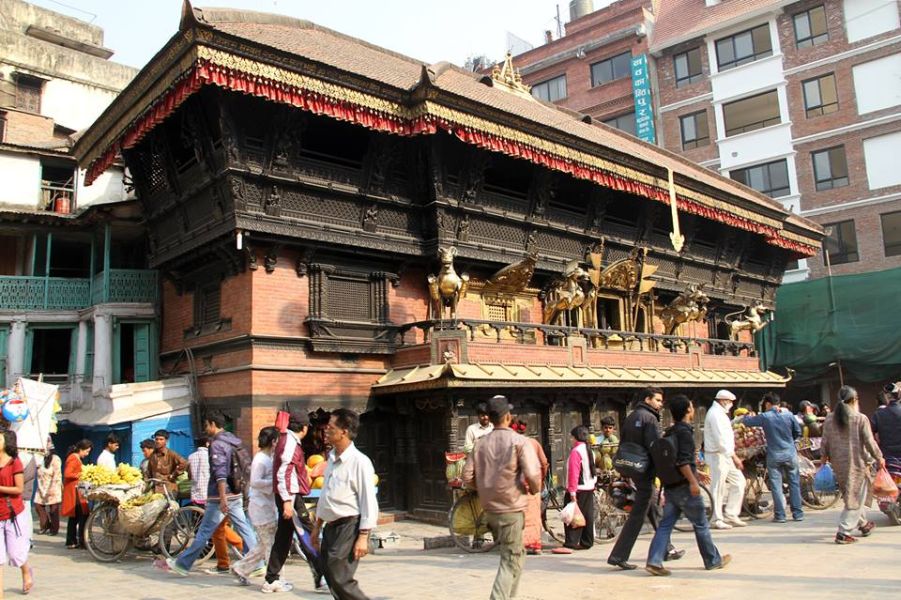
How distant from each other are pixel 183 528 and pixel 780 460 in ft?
30.0

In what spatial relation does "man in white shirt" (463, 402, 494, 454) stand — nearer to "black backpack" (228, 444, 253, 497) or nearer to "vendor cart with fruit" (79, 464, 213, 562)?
"black backpack" (228, 444, 253, 497)

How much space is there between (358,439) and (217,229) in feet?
16.1

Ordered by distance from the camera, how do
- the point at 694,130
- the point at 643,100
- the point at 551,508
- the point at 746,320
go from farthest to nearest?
the point at 643,100, the point at 694,130, the point at 746,320, the point at 551,508

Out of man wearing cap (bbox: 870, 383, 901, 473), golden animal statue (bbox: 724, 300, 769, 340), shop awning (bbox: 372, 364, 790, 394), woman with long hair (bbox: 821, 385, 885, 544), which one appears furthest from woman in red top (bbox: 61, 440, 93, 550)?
golden animal statue (bbox: 724, 300, 769, 340)

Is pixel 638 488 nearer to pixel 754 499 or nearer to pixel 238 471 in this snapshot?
pixel 238 471

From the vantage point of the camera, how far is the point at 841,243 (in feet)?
102

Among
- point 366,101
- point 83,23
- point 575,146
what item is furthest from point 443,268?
point 83,23

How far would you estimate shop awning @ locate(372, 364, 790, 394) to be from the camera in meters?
13.3

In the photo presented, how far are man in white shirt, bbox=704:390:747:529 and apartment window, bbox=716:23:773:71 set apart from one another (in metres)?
27.3

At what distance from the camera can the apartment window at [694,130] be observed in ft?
115

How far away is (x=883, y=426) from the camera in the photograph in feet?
36.2

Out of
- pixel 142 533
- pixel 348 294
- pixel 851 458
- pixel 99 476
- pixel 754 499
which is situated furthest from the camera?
pixel 348 294

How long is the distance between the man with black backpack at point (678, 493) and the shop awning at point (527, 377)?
18.0 feet

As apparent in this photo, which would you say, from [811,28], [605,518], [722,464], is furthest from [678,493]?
[811,28]
